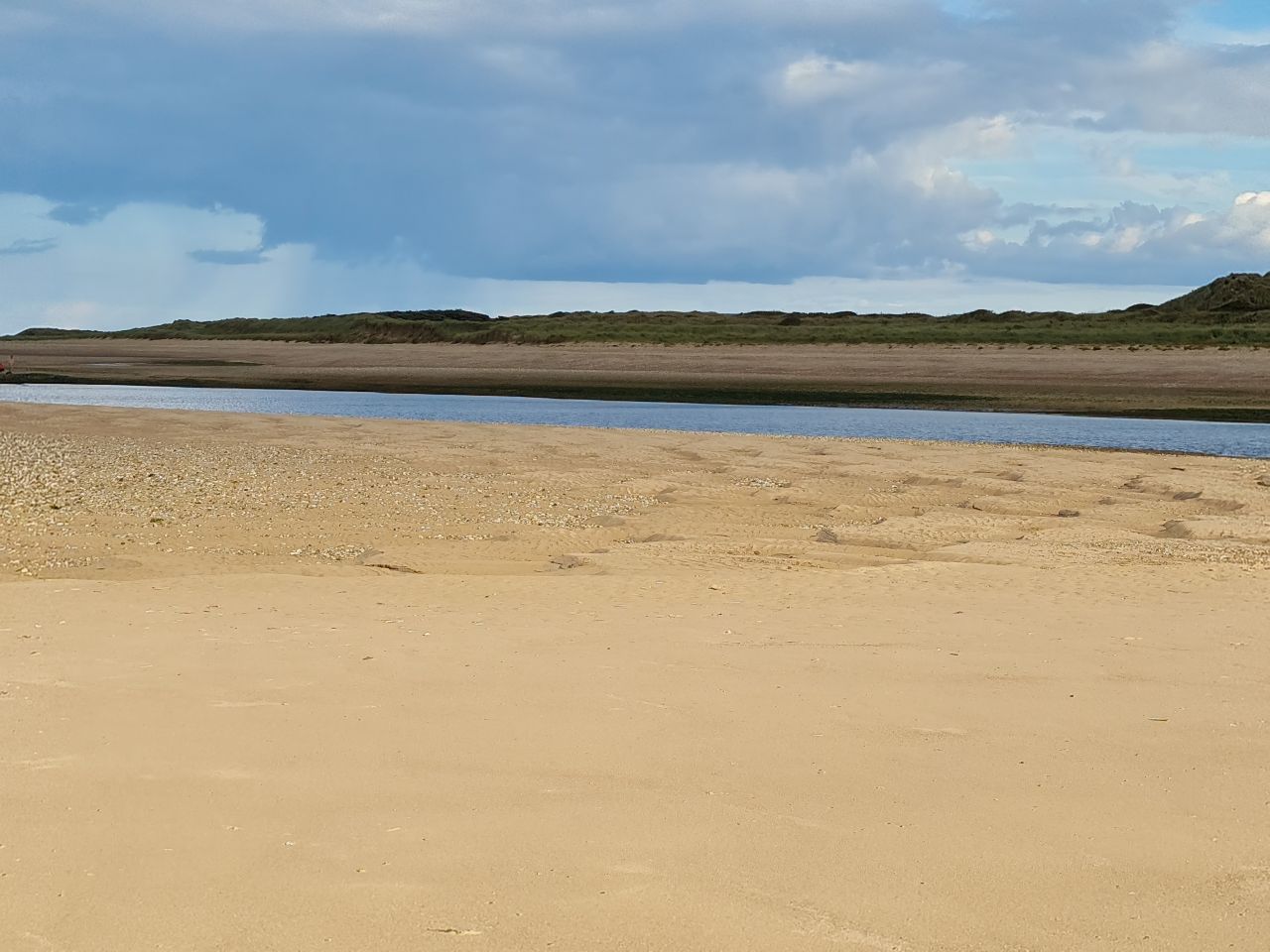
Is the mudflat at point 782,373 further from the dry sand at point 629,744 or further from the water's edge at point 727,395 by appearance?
the dry sand at point 629,744

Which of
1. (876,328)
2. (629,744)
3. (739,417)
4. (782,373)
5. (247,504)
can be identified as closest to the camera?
(629,744)

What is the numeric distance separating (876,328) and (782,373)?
2656 cm

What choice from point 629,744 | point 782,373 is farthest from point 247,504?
point 782,373

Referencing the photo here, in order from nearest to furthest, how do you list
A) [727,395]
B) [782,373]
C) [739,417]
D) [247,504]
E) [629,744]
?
[629,744], [247,504], [739,417], [727,395], [782,373]

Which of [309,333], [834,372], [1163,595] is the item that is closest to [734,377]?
[834,372]

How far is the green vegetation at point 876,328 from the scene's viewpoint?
2441 inches

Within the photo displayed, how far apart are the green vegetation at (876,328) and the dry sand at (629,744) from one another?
52373 millimetres

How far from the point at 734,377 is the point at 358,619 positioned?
4330cm

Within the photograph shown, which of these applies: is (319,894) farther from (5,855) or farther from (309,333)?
(309,333)

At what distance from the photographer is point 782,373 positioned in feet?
170

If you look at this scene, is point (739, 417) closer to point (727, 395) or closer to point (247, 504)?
point (727, 395)

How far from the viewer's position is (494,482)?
55.3 feet

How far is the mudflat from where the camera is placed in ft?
132

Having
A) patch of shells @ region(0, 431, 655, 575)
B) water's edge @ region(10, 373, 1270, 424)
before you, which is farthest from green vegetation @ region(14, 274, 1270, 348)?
patch of shells @ region(0, 431, 655, 575)
